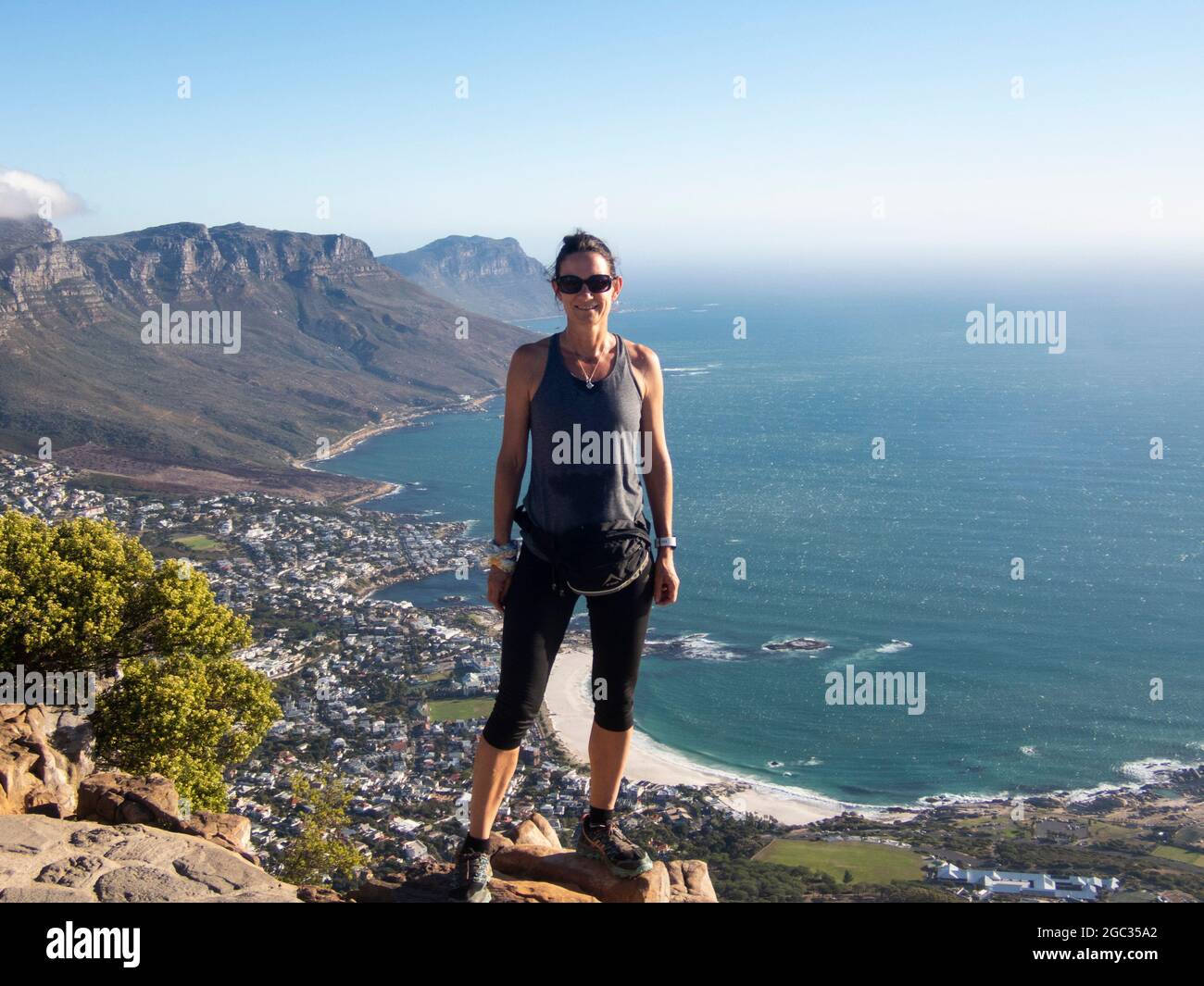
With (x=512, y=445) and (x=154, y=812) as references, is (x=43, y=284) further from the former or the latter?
(x=512, y=445)

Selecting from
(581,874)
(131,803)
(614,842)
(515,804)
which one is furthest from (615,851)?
(515,804)

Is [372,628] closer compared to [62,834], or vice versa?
[62,834]

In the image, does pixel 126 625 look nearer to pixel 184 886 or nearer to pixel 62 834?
pixel 62 834

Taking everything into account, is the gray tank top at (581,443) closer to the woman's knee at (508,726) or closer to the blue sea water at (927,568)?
the woman's knee at (508,726)

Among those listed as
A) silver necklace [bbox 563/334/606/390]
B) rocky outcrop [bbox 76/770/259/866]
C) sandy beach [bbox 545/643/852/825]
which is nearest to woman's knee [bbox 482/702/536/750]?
silver necklace [bbox 563/334/606/390]
